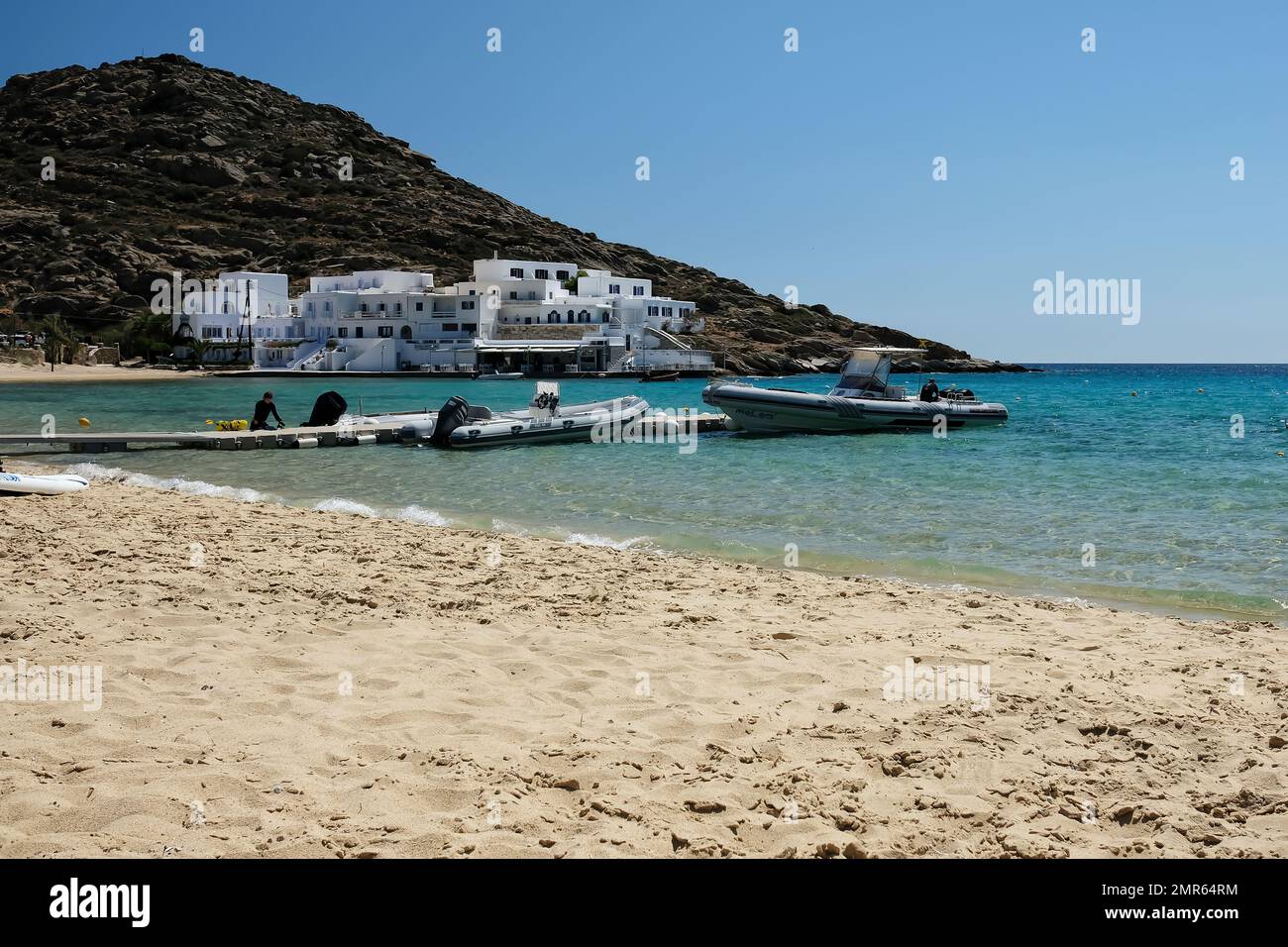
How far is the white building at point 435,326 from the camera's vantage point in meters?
90.6

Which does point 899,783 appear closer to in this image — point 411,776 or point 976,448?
point 411,776

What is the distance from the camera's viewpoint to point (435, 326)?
93500mm

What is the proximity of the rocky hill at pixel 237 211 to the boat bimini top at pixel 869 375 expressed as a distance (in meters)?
66.1

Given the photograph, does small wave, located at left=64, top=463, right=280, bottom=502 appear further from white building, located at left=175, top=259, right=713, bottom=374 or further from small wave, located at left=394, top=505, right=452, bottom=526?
white building, located at left=175, top=259, right=713, bottom=374

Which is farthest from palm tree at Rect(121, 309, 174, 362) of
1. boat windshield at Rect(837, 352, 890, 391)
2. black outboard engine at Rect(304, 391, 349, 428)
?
boat windshield at Rect(837, 352, 890, 391)

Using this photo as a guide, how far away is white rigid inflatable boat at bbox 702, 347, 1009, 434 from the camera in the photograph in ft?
106

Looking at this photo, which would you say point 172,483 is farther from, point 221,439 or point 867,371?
point 867,371

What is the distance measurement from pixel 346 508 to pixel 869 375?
2279cm

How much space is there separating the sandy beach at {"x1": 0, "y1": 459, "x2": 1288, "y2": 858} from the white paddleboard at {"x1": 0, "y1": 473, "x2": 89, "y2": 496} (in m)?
5.90

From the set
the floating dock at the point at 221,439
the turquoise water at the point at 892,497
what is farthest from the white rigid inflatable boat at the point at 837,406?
the floating dock at the point at 221,439

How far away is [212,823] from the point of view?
3.97 metres

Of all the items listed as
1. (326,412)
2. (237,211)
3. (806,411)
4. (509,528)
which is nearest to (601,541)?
(509,528)
